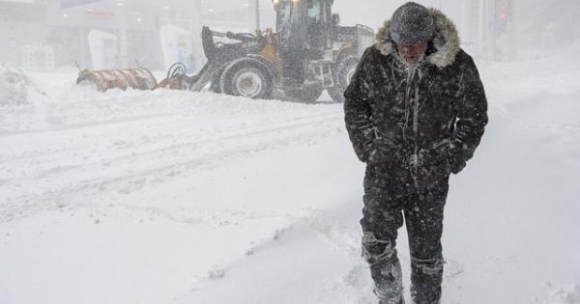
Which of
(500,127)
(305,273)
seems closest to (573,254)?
(305,273)

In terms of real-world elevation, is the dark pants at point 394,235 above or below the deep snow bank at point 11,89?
below

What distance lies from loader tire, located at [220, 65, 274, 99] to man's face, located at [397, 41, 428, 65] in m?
9.60

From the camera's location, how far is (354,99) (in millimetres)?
2641

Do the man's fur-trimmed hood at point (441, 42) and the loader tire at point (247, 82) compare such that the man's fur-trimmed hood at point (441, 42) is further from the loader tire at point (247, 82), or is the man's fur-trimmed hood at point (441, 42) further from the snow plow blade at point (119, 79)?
the snow plow blade at point (119, 79)

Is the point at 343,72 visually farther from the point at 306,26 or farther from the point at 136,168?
the point at 136,168

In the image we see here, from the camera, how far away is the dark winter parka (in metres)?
2.47

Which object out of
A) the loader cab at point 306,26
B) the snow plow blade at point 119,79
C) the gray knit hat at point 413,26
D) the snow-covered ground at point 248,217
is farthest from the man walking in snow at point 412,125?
the snow plow blade at point 119,79

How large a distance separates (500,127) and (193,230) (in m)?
5.10

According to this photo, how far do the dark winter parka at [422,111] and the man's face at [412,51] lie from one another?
3 centimetres

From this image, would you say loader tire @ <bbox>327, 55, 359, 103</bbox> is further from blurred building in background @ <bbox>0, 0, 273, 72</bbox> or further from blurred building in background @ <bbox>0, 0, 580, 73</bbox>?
blurred building in background @ <bbox>0, 0, 273, 72</bbox>

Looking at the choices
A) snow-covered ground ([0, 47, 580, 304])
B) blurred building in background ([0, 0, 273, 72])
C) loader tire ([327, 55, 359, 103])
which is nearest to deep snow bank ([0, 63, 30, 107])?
snow-covered ground ([0, 47, 580, 304])

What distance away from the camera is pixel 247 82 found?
474 inches

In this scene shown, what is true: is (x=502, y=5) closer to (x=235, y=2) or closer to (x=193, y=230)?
(x=235, y=2)

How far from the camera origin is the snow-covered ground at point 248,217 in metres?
3.21
